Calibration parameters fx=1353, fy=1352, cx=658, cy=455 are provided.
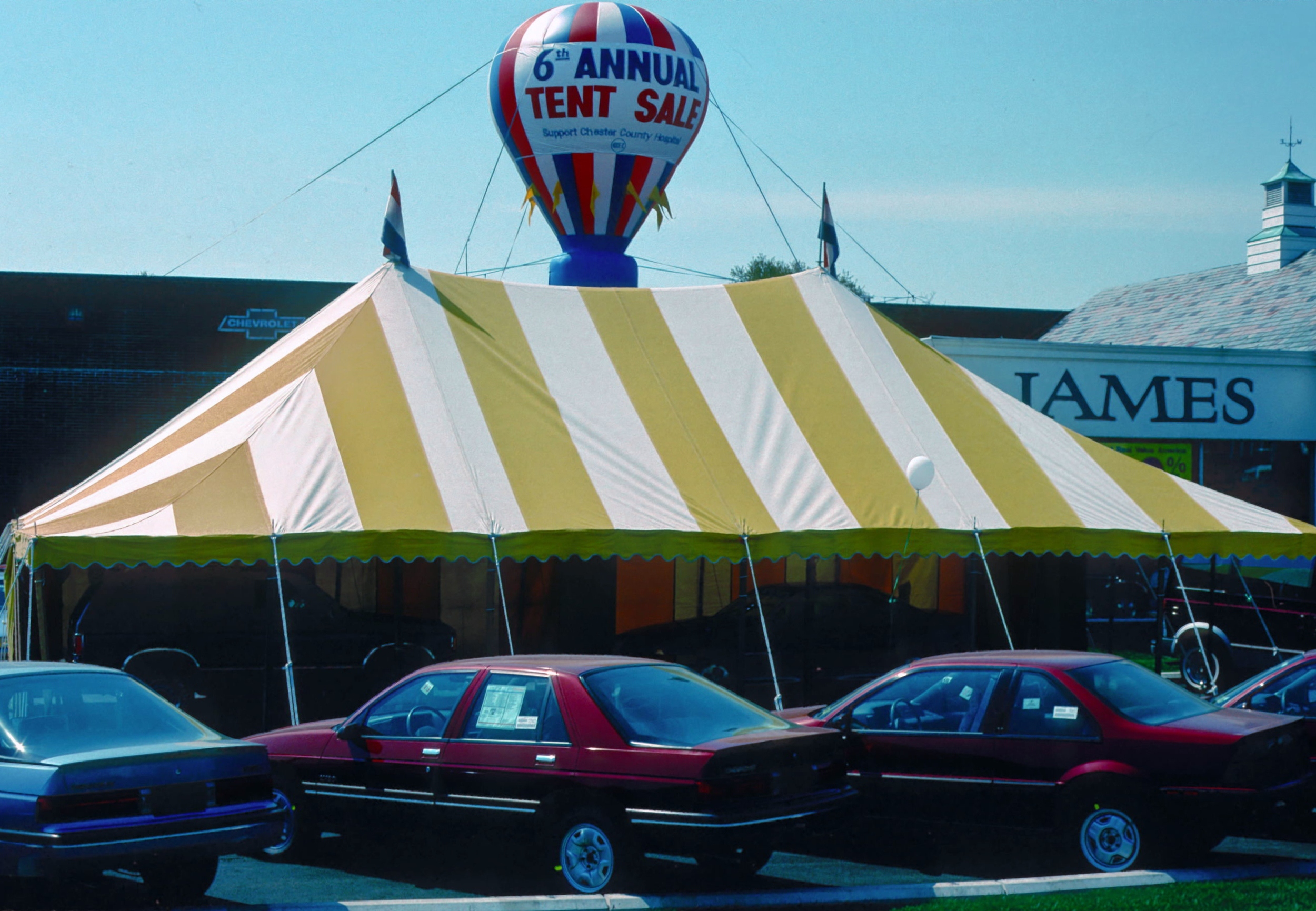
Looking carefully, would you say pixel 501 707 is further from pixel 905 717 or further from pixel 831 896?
pixel 905 717

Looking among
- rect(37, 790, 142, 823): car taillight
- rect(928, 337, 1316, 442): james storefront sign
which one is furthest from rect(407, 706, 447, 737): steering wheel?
rect(928, 337, 1316, 442): james storefront sign

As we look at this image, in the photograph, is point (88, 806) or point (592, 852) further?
point (592, 852)

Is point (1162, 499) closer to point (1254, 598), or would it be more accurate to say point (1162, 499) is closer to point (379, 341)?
point (1254, 598)

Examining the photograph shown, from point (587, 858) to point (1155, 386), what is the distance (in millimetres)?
19951

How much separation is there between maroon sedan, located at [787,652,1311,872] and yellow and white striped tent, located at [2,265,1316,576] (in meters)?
3.71

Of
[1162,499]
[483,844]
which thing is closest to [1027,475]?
[1162,499]

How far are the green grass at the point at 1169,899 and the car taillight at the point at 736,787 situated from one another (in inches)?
38.3

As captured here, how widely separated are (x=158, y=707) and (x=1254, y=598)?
1558 centimetres

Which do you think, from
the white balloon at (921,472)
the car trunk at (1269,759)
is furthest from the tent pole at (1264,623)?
the car trunk at (1269,759)

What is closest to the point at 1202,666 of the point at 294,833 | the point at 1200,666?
the point at 1200,666

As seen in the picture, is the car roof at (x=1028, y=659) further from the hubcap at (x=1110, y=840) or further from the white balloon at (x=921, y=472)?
the white balloon at (x=921, y=472)

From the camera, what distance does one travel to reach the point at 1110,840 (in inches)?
314

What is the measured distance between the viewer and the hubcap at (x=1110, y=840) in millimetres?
7906

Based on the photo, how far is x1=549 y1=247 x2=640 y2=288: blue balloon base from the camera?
59.7 ft
